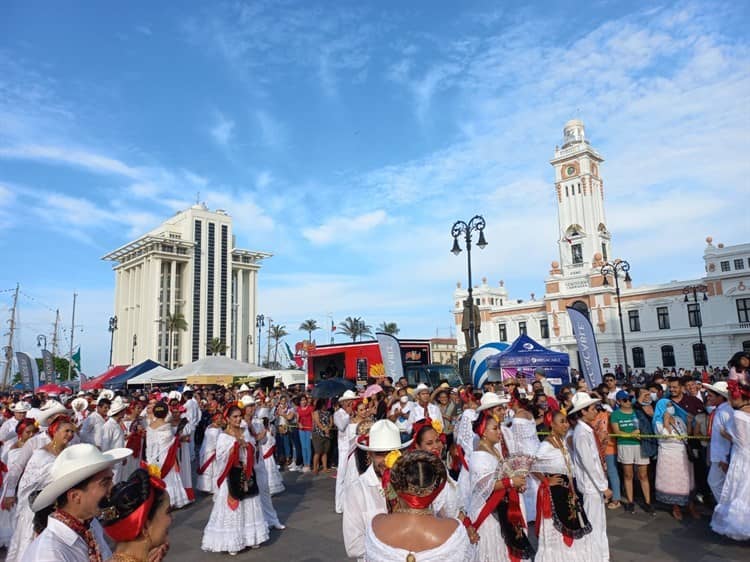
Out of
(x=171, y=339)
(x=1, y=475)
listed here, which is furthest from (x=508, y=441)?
(x=171, y=339)

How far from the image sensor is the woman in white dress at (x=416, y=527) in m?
2.33

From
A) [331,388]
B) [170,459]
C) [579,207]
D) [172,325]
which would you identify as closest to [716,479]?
[170,459]

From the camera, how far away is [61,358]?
259 feet

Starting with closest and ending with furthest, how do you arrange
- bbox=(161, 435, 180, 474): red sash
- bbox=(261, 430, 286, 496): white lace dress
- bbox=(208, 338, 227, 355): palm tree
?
bbox=(161, 435, 180, 474): red sash, bbox=(261, 430, 286, 496): white lace dress, bbox=(208, 338, 227, 355): palm tree

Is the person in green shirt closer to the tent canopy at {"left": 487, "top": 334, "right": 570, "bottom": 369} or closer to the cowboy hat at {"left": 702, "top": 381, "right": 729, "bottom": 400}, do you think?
the cowboy hat at {"left": 702, "top": 381, "right": 729, "bottom": 400}

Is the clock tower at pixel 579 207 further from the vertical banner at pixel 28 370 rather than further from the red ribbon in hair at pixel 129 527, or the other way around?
the red ribbon in hair at pixel 129 527

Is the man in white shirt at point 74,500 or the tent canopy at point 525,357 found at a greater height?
the tent canopy at point 525,357

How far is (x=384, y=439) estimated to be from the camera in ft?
12.8

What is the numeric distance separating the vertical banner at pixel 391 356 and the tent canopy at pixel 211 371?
1083 cm

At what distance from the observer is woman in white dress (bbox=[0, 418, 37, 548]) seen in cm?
602

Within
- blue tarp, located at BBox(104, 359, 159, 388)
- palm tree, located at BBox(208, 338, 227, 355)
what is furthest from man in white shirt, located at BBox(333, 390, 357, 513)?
palm tree, located at BBox(208, 338, 227, 355)

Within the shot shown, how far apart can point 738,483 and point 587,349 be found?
8.29 metres

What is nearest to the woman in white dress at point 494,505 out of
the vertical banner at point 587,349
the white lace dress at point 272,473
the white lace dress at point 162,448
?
the white lace dress at point 272,473

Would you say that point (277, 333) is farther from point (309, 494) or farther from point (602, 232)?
point (309, 494)
